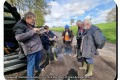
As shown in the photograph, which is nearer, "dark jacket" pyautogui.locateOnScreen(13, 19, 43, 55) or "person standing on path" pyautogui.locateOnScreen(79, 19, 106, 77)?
"dark jacket" pyautogui.locateOnScreen(13, 19, 43, 55)

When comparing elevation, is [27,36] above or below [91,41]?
above

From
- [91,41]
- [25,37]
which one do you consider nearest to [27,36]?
[25,37]

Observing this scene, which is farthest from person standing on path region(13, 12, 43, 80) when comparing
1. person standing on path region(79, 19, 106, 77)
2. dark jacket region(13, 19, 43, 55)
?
person standing on path region(79, 19, 106, 77)

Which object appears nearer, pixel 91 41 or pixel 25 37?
pixel 25 37

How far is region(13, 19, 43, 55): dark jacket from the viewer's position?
1.45 meters

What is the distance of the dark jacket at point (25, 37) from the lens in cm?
145

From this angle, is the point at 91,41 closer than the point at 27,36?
No

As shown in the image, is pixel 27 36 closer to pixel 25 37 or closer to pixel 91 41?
pixel 25 37

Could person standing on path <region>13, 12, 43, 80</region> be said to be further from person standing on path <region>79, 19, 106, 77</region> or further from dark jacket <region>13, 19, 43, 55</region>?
person standing on path <region>79, 19, 106, 77</region>

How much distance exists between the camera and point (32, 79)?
1858 millimetres

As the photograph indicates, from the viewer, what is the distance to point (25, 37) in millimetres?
1470

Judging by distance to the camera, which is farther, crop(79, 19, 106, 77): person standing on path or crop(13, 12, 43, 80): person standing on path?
crop(79, 19, 106, 77): person standing on path

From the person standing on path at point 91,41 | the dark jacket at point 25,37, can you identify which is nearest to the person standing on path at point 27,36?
the dark jacket at point 25,37

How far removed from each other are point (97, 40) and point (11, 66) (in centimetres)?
284
